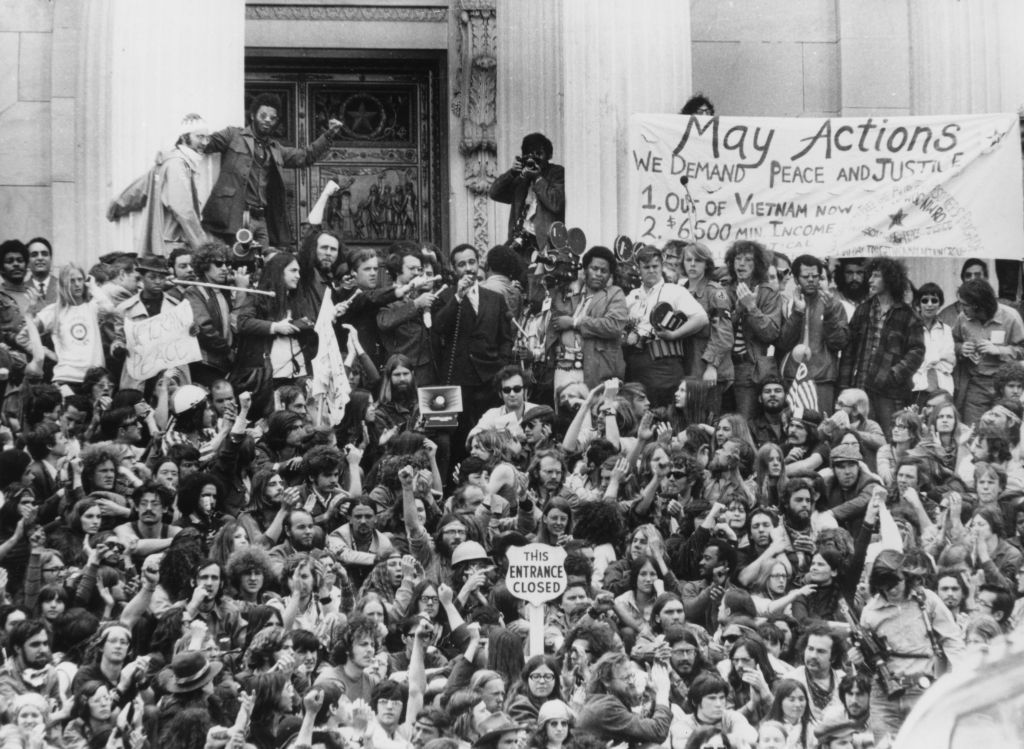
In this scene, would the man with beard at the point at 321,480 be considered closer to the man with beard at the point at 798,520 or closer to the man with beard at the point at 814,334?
the man with beard at the point at 798,520

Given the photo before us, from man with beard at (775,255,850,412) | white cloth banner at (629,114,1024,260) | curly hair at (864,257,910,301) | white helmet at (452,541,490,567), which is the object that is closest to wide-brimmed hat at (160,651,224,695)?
white helmet at (452,541,490,567)

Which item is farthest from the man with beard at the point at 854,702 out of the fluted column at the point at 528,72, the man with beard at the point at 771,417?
the fluted column at the point at 528,72

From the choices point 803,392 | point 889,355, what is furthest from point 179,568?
point 889,355

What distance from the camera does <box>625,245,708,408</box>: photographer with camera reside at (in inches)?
679

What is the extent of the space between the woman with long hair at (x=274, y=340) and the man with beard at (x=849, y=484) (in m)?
4.19

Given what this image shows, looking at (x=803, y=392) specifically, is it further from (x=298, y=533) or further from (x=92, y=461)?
(x=92, y=461)

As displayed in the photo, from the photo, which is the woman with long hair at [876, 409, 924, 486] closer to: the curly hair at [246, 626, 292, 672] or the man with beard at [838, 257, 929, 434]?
the man with beard at [838, 257, 929, 434]

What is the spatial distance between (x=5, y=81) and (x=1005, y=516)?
1545 centimetres

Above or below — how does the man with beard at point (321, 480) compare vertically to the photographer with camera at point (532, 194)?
below

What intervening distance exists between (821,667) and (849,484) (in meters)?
3.01

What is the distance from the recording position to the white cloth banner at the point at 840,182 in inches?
798

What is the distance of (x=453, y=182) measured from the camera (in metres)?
27.1

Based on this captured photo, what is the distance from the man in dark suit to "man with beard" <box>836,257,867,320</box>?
350cm

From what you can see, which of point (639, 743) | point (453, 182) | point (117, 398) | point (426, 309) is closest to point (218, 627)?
point (639, 743)
